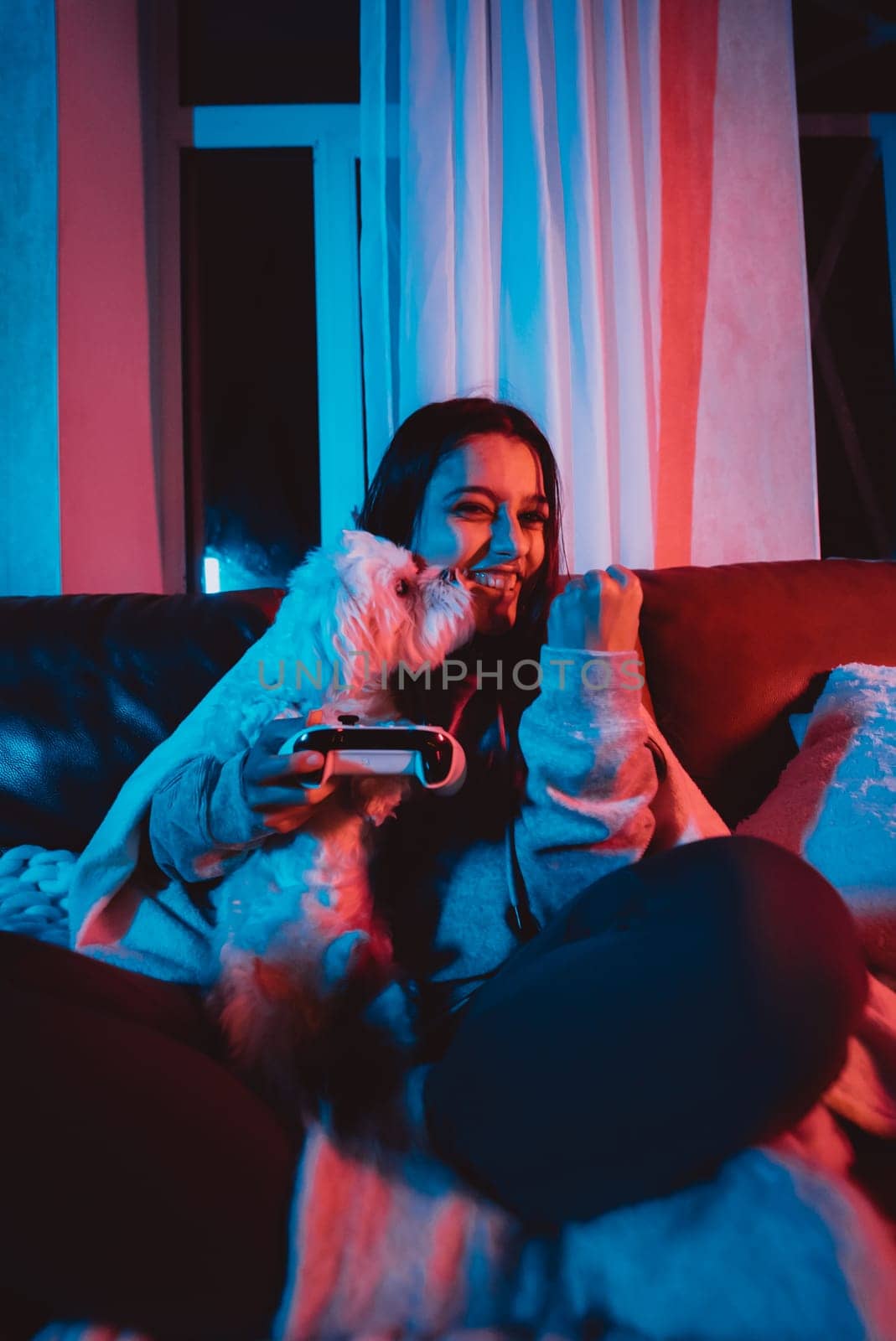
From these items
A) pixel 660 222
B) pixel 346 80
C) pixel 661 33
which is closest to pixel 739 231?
pixel 660 222

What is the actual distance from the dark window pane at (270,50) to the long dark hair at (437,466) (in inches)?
64.5

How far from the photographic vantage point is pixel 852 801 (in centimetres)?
102

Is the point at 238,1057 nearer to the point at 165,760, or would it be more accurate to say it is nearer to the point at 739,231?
the point at 165,760

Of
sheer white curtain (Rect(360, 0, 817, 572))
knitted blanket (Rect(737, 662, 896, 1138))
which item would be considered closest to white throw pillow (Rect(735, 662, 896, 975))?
knitted blanket (Rect(737, 662, 896, 1138))

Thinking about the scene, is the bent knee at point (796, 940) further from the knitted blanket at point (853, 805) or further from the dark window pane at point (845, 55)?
the dark window pane at point (845, 55)

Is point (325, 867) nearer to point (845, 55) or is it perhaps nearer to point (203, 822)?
point (203, 822)

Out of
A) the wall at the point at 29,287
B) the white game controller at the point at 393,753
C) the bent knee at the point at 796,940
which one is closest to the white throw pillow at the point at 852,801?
the bent knee at the point at 796,940

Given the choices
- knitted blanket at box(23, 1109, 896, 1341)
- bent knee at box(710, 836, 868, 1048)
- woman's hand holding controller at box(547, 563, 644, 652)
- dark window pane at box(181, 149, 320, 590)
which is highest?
dark window pane at box(181, 149, 320, 590)

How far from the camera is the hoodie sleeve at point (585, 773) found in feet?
2.74

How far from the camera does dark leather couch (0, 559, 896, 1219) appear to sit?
48.4 inches

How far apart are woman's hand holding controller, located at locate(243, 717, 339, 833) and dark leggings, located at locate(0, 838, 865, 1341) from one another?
22cm

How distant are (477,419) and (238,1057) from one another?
0.90 metres

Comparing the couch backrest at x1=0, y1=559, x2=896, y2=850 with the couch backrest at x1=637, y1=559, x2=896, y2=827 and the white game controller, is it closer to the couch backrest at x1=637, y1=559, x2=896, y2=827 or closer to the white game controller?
the couch backrest at x1=637, y1=559, x2=896, y2=827

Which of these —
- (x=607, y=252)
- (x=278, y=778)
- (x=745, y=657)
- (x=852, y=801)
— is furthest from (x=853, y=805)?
(x=607, y=252)
